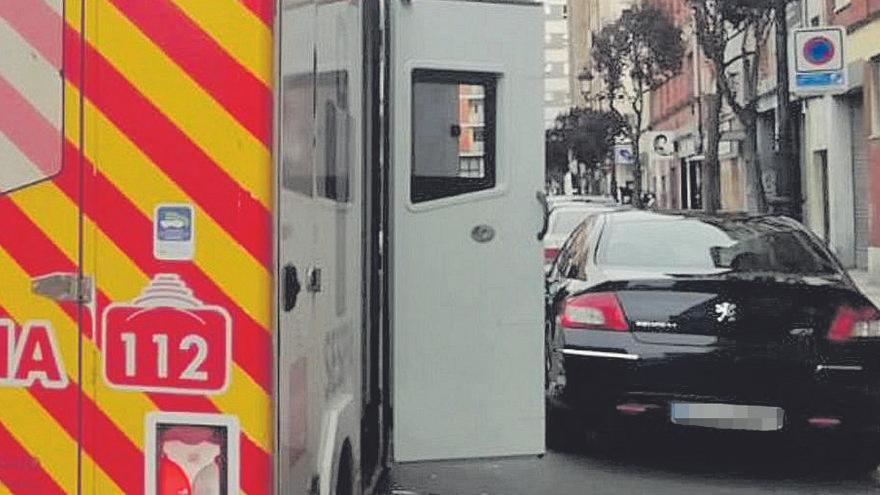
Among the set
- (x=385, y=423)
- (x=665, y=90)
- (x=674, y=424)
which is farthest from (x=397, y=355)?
(x=665, y=90)

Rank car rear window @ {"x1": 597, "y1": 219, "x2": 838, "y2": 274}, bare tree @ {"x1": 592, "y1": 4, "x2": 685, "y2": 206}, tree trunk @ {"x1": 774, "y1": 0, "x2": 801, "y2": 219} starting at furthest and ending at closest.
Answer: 1. bare tree @ {"x1": 592, "y1": 4, "x2": 685, "y2": 206}
2. tree trunk @ {"x1": 774, "y1": 0, "x2": 801, "y2": 219}
3. car rear window @ {"x1": 597, "y1": 219, "x2": 838, "y2": 274}

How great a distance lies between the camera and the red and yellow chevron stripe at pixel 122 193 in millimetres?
2775

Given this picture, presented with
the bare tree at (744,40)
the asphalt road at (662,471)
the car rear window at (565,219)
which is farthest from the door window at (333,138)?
the bare tree at (744,40)

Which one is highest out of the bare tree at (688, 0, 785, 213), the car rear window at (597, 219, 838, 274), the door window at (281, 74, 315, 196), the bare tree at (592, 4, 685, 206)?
the bare tree at (592, 4, 685, 206)

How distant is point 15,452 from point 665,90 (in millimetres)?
55432

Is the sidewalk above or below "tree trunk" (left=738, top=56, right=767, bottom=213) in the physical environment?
below

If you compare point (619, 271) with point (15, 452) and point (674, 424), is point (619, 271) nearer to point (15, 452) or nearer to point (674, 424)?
point (674, 424)

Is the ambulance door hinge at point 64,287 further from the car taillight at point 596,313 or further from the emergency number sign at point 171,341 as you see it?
the car taillight at point 596,313

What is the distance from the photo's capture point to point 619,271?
7395 millimetres

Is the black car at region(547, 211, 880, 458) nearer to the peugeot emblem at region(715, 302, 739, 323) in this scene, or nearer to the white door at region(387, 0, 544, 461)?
the peugeot emblem at region(715, 302, 739, 323)

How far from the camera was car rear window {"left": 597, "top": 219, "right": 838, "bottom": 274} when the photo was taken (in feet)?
24.5

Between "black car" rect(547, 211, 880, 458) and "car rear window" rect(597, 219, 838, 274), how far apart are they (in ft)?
0.49

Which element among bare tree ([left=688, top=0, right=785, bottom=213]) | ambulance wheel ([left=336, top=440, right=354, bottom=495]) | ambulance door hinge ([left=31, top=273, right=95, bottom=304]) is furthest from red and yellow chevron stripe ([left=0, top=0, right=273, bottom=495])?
bare tree ([left=688, top=0, right=785, bottom=213])

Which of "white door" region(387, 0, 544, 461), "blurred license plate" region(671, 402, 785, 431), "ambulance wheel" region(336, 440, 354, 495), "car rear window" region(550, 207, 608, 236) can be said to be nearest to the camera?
"ambulance wheel" region(336, 440, 354, 495)
